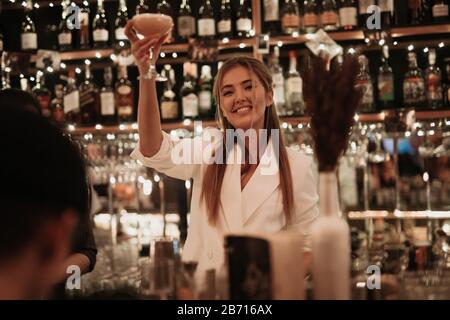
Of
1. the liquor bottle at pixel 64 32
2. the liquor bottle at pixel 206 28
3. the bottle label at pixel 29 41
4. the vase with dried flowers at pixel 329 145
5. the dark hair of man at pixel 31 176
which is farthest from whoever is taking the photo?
the bottle label at pixel 29 41

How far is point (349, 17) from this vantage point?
329 centimetres

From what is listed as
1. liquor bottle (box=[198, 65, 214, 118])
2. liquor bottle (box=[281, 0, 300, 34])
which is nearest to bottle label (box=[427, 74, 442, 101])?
liquor bottle (box=[281, 0, 300, 34])

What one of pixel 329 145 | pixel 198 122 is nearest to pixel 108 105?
pixel 198 122

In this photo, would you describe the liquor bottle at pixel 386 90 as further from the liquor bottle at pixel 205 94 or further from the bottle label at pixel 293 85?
the liquor bottle at pixel 205 94

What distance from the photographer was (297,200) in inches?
75.0

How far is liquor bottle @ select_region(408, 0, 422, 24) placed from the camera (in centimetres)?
347

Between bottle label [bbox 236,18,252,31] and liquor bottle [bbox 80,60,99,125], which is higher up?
bottle label [bbox 236,18,252,31]

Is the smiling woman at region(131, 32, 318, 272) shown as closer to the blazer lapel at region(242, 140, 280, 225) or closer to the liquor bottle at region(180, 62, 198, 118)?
the blazer lapel at region(242, 140, 280, 225)

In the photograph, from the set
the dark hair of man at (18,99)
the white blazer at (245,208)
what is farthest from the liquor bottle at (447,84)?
the dark hair of man at (18,99)

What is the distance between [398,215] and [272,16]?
1.12 meters

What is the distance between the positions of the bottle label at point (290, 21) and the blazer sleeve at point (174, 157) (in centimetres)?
148

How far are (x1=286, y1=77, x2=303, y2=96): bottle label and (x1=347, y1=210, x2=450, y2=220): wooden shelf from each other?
2.12 ft

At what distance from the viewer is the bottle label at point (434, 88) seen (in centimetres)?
337

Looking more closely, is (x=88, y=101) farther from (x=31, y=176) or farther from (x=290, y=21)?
(x=31, y=176)
